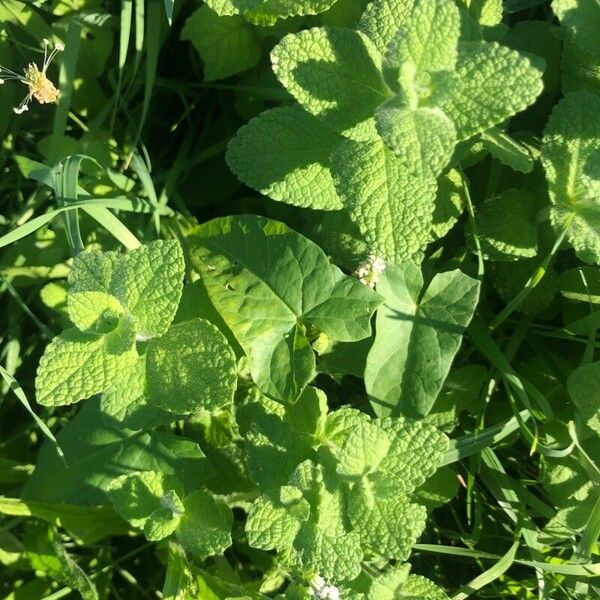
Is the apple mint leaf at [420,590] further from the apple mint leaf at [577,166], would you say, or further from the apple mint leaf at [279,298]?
the apple mint leaf at [577,166]

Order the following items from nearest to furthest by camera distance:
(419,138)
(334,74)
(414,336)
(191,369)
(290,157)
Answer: (419,138) < (334,74) < (191,369) < (290,157) < (414,336)

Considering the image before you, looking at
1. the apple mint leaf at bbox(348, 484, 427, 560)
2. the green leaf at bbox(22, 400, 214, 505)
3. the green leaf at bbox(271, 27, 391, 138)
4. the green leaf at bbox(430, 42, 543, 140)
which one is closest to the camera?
the green leaf at bbox(430, 42, 543, 140)

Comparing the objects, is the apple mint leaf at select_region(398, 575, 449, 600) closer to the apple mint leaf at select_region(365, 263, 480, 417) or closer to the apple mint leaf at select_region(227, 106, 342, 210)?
the apple mint leaf at select_region(365, 263, 480, 417)

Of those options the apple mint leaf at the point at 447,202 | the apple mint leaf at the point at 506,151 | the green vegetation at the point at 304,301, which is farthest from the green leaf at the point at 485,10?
the apple mint leaf at the point at 447,202

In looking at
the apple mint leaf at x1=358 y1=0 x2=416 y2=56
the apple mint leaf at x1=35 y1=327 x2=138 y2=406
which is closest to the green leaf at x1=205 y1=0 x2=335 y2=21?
the apple mint leaf at x1=358 y1=0 x2=416 y2=56

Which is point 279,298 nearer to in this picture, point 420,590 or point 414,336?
point 414,336

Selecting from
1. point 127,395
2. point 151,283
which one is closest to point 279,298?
point 151,283
